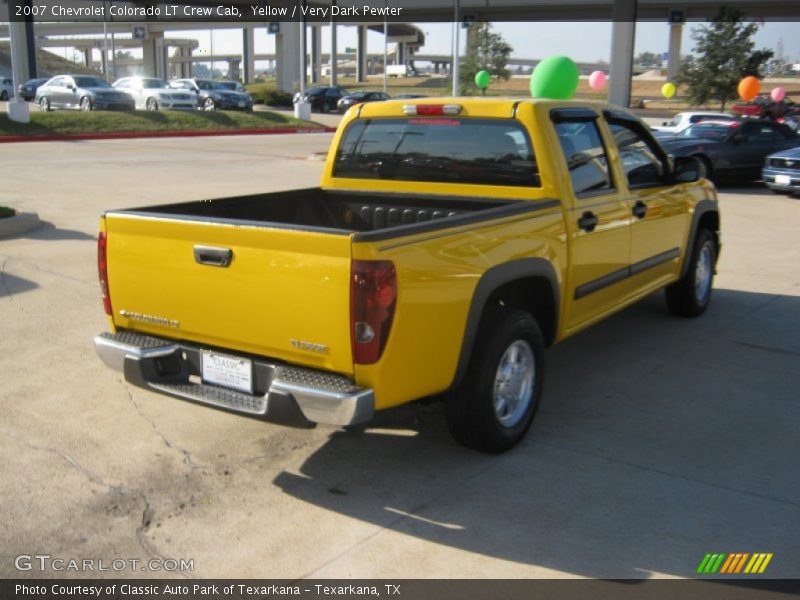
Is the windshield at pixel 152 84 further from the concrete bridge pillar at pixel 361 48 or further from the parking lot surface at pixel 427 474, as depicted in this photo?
the concrete bridge pillar at pixel 361 48

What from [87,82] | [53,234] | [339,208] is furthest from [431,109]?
[87,82]

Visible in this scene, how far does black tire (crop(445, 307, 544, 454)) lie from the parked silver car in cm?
3082

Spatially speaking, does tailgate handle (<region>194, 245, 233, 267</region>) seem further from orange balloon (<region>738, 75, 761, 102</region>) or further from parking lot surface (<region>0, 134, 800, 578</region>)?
orange balloon (<region>738, 75, 761, 102</region>)

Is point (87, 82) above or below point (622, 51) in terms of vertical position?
below

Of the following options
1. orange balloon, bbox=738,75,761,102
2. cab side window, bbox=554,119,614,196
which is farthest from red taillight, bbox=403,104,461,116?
orange balloon, bbox=738,75,761,102

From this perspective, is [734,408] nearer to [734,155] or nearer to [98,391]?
[98,391]

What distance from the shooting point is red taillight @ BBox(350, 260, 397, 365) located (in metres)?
3.64

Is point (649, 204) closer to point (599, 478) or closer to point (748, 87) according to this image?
point (599, 478)

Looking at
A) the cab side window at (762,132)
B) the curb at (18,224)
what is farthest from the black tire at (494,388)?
the cab side window at (762,132)

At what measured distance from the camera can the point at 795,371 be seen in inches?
242

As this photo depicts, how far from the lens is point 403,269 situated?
3756mm

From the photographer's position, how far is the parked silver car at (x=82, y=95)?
106 ft

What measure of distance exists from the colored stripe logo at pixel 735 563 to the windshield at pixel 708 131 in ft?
50.7

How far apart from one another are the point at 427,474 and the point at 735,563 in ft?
4.97
